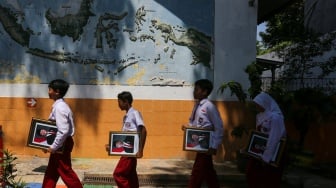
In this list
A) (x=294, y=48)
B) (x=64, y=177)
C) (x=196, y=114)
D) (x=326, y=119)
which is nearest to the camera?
(x=64, y=177)

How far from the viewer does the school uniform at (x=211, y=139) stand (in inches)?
237

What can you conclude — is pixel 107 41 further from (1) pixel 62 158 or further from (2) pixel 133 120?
(1) pixel 62 158

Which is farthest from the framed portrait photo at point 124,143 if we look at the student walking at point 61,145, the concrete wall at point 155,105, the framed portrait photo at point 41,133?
the concrete wall at point 155,105

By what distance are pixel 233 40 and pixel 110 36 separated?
2525 mm

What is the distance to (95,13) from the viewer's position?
9469 millimetres

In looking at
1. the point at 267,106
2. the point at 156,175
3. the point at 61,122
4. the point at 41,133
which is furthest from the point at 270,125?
the point at 156,175

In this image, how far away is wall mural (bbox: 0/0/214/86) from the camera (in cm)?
933

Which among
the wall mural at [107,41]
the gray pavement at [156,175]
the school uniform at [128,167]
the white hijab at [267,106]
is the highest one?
the wall mural at [107,41]

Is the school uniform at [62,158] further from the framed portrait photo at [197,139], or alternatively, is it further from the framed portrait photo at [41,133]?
the framed portrait photo at [197,139]

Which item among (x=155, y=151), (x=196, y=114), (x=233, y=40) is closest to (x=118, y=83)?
(x=155, y=151)

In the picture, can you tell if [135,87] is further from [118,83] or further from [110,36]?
[110,36]

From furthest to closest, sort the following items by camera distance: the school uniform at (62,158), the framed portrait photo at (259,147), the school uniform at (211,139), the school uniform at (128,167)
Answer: the school uniform at (211,139), the school uniform at (128,167), the school uniform at (62,158), the framed portrait photo at (259,147)

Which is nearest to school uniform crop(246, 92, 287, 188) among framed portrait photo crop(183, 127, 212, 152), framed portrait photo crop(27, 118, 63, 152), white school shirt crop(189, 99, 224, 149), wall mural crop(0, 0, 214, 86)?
white school shirt crop(189, 99, 224, 149)

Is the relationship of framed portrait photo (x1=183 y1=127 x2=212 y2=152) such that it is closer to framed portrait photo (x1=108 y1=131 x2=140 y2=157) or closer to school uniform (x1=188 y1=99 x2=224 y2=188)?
school uniform (x1=188 y1=99 x2=224 y2=188)
